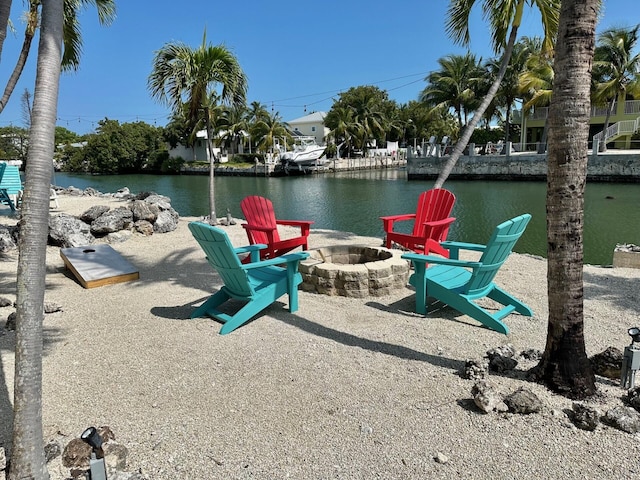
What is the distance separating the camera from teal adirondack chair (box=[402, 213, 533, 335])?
399 cm

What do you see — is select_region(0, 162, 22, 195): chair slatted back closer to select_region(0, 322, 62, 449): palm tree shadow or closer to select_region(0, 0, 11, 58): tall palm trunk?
select_region(0, 0, 11, 58): tall palm trunk

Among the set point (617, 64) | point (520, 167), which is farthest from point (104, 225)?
point (617, 64)

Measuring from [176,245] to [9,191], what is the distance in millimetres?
6142

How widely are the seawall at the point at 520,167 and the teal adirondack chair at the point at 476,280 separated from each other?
75.8 feet

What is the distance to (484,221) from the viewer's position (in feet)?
51.0

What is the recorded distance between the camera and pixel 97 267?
6.12m

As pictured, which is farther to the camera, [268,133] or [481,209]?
[268,133]

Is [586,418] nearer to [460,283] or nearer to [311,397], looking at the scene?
[311,397]

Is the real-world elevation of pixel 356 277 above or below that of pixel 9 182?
below

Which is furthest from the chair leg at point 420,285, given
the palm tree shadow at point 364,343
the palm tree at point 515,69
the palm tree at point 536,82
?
the palm tree at point 515,69

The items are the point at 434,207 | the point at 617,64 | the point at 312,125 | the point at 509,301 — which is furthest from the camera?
the point at 312,125

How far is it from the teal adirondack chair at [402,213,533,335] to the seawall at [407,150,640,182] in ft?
75.8

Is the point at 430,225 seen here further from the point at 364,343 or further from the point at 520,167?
the point at 520,167

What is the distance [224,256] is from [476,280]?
2.26 meters
